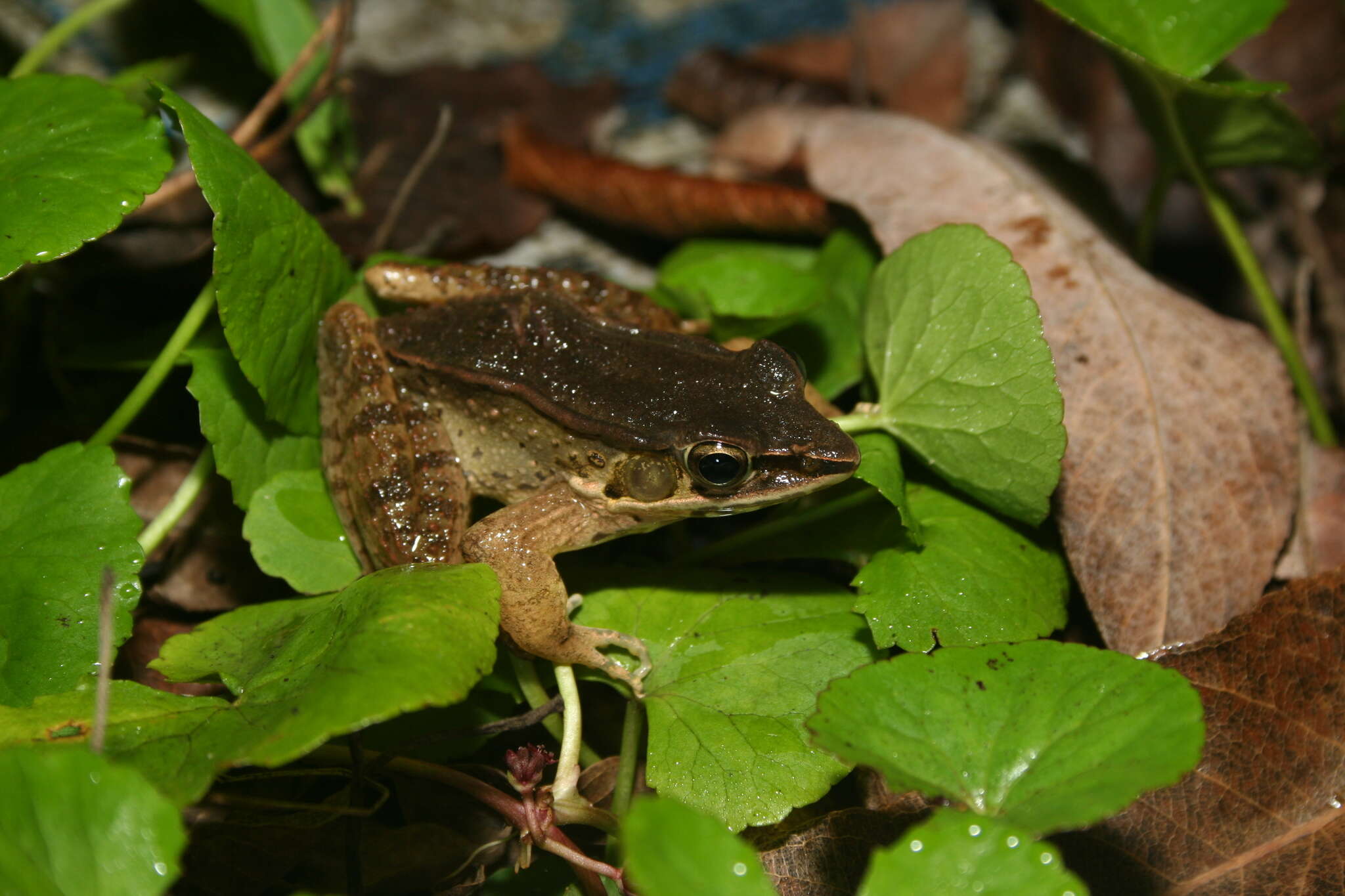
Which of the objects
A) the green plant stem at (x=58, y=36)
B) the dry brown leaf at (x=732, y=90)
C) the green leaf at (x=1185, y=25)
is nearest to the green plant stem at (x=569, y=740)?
the green leaf at (x=1185, y=25)

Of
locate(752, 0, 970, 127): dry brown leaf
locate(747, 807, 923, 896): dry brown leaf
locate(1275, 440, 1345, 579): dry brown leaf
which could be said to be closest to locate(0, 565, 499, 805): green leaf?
locate(747, 807, 923, 896): dry brown leaf

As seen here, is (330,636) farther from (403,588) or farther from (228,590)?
(228,590)

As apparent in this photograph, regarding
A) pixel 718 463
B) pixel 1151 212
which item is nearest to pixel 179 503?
pixel 718 463

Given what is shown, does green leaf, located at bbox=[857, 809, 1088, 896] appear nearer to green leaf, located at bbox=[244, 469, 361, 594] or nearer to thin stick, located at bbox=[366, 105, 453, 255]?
green leaf, located at bbox=[244, 469, 361, 594]

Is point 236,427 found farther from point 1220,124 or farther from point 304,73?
point 1220,124

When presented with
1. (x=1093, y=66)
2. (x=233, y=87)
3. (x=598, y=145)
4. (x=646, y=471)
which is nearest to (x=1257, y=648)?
(x=646, y=471)

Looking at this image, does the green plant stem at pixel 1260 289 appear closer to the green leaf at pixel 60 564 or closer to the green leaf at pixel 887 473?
the green leaf at pixel 887 473
